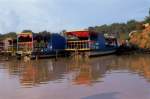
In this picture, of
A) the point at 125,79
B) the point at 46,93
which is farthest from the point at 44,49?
the point at 46,93

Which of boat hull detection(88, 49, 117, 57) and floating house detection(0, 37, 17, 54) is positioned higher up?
floating house detection(0, 37, 17, 54)

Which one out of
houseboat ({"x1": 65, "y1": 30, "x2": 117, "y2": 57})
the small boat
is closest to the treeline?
the small boat

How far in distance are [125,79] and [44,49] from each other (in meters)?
17.2

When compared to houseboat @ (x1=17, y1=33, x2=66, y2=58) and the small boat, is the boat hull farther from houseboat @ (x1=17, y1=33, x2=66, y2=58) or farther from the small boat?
houseboat @ (x1=17, y1=33, x2=66, y2=58)

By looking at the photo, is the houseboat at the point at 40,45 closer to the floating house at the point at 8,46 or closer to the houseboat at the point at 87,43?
the floating house at the point at 8,46

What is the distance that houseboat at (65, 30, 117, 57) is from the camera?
110 feet

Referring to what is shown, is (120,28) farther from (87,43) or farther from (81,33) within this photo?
(87,43)

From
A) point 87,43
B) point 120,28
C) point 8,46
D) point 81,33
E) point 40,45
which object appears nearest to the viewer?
point 40,45

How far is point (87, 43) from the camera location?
33.5 metres

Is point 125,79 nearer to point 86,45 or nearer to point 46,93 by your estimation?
point 46,93

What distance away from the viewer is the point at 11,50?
3394 centimetres

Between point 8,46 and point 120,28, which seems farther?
point 120,28

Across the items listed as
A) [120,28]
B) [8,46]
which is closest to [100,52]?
[8,46]

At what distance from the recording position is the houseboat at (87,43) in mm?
33391
